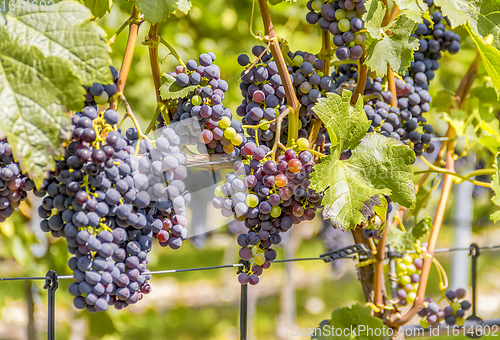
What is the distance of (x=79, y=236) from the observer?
46cm

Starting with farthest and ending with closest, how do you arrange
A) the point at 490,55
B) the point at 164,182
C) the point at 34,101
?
the point at 490,55, the point at 164,182, the point at 34,101

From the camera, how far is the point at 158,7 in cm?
50

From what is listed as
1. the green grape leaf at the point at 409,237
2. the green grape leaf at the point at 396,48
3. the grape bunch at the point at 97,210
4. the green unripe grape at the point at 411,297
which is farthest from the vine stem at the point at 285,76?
the green unripe grape at the point at 411,297

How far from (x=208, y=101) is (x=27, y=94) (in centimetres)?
22

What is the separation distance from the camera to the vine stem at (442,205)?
29.6 inches

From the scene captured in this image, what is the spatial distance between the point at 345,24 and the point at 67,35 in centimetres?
37

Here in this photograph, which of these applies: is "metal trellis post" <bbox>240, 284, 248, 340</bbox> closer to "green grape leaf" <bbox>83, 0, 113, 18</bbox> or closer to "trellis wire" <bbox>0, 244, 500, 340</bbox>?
"trellis wire" <bbox>0, 244, 500, 340</bbox>

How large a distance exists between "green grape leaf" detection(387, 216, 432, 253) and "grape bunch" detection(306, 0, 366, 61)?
35cm

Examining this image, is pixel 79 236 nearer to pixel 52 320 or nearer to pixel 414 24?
pixel 52 320

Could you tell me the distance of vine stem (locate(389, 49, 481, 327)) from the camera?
2.47 ft

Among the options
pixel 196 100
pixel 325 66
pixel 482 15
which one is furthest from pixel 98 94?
pixel 482 15

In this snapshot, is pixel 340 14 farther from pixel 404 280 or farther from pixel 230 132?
pixel 404 280

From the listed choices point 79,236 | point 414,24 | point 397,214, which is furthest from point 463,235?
point 79,236

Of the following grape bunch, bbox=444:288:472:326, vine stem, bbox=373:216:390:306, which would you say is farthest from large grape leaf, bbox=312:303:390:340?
grape bunch, bbox=444:288:472:326
